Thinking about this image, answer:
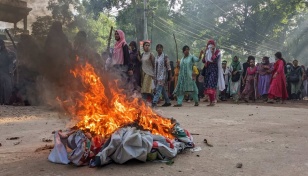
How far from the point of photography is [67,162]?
3.59 meters

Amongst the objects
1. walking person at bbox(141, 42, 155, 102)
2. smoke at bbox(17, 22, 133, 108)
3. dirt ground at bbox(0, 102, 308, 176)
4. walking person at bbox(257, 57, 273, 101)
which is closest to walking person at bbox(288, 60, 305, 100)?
walking person at bbox(257, 57, 273, 101)

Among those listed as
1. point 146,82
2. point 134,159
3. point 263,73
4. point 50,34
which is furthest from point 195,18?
point 134,159

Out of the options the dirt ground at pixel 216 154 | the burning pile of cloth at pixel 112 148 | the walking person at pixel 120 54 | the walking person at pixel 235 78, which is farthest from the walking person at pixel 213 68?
the burning pile of cloth at pixel 112 148

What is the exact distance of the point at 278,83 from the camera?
1258cm

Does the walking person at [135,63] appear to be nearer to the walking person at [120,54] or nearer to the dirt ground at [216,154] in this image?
the walking person at [120,54]

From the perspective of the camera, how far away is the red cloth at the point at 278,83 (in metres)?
12.4

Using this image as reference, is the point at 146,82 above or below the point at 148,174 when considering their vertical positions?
above

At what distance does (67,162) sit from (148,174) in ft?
3.25

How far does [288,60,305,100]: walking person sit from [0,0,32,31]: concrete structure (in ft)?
40.8

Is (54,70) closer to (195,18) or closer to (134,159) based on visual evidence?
(134,159)

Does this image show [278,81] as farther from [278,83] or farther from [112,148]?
[112,148]

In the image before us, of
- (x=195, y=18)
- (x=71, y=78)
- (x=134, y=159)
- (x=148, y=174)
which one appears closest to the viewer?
(x=148, y=174)

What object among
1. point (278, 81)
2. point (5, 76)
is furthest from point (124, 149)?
point (278, 81)

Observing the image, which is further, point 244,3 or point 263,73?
point 244,3
